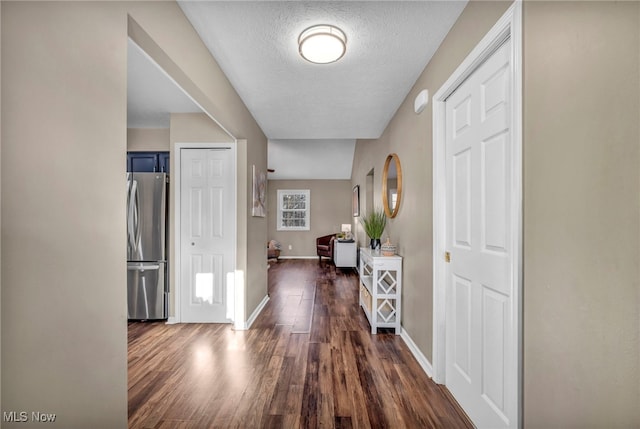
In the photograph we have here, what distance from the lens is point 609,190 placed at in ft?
2.58

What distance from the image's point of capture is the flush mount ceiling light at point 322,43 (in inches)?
68.9

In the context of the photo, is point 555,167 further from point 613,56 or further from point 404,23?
point 404,23

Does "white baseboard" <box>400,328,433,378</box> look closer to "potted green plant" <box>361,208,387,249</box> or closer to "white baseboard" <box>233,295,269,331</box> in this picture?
"potted green plant" <box>361,208,387,249</box>

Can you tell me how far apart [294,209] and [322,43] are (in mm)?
7133

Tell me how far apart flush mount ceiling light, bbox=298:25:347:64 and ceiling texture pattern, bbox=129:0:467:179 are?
0.13ft

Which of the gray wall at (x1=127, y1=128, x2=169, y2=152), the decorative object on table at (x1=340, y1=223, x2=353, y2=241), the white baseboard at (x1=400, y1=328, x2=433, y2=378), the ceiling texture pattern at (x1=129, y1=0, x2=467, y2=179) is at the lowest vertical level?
the white baseboard at (x1=400, y1=328, x2=433, y2=378)

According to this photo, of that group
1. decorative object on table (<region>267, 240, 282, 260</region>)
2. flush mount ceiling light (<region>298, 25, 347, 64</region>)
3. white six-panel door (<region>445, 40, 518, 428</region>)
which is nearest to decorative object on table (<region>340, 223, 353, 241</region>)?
decorative object on table (<region>267, 240, 282, 260</region>)

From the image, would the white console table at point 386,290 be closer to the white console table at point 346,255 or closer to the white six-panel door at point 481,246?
the white six-panel door at point 481,246

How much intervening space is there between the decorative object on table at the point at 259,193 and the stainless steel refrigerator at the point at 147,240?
3.39 ft

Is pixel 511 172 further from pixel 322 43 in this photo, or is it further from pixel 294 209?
pixel 294 209

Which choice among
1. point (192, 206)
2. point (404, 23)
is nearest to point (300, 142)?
point (192, 206)

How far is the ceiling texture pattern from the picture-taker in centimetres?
162

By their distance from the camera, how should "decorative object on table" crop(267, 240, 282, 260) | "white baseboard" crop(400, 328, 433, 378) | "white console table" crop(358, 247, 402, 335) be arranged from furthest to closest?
"decorative object on table" crop(267, 240, 282, 260), "white console table" crop(358, 247, 402, 335), "white baseboard" crop(400, 328, 433, 378)

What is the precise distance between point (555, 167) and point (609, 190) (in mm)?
209
